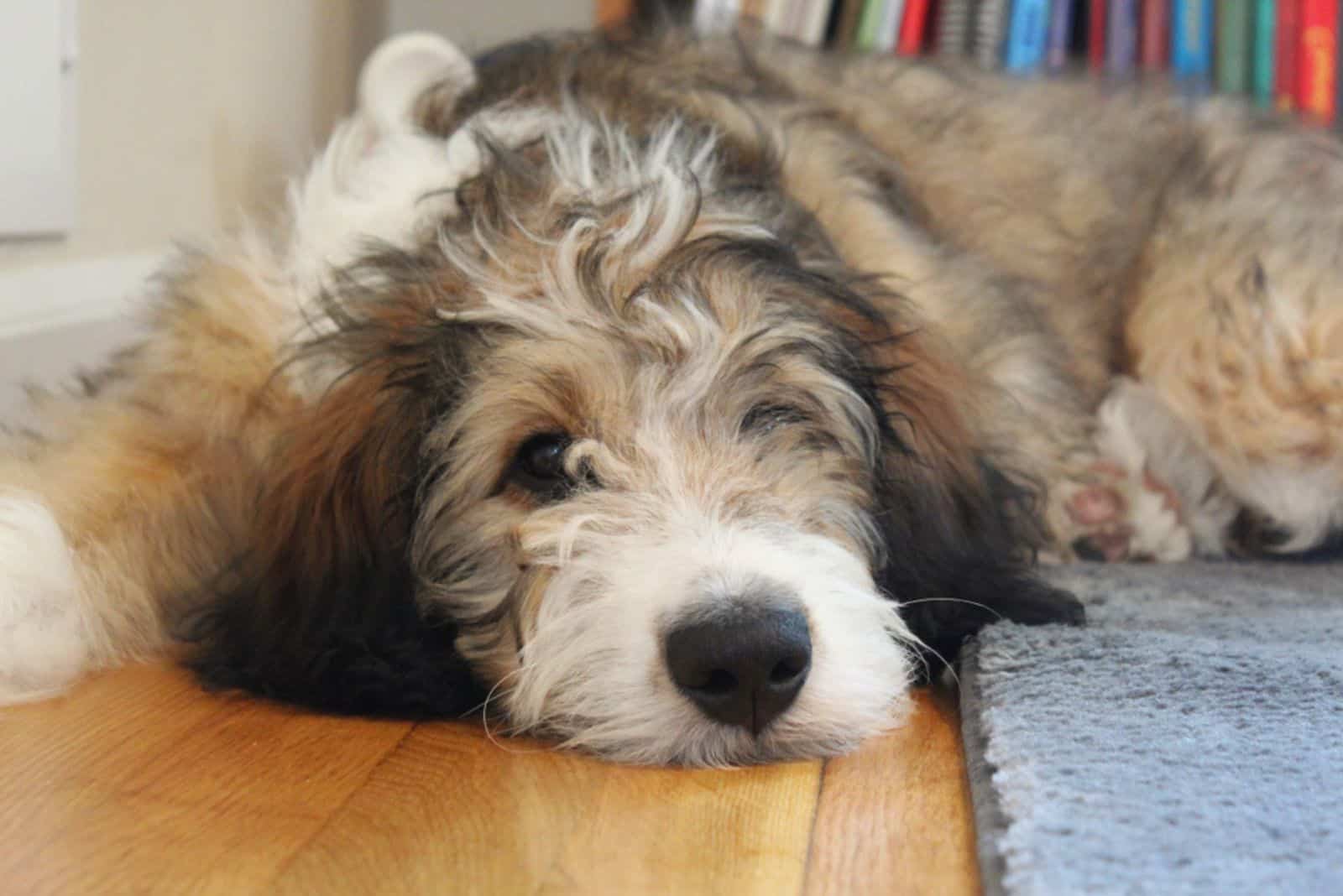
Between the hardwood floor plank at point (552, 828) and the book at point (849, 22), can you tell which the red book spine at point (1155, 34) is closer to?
the book at point (849, 22)

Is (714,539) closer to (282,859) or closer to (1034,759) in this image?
(1034,759)

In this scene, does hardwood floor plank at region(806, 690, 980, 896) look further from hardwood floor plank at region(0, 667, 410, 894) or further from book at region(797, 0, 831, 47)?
book at region(797, 0, 831, 47)

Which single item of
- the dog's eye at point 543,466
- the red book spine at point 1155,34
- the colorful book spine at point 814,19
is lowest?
the dog's eye at point 543,466

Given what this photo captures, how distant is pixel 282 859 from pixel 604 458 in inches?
21.1

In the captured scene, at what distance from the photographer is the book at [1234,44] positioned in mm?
3887

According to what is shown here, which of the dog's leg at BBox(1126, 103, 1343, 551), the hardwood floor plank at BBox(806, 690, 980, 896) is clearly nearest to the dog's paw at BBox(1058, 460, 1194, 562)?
the dog's leg at BBox(1126, 103, 1343, 551)

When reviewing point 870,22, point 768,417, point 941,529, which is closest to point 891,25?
point 870,22

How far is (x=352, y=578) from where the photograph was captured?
1.74 metres

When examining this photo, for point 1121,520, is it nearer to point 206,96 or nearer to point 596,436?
point 596,436

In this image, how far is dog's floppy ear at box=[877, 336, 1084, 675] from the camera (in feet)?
6.08

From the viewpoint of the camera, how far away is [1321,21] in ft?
12.6

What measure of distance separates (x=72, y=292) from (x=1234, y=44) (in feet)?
9.18

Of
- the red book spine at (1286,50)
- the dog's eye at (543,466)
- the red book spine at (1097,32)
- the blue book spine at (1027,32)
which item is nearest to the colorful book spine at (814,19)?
the blue book spine at (1027,32)

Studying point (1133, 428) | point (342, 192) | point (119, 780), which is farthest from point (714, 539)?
point (1133, 428)
